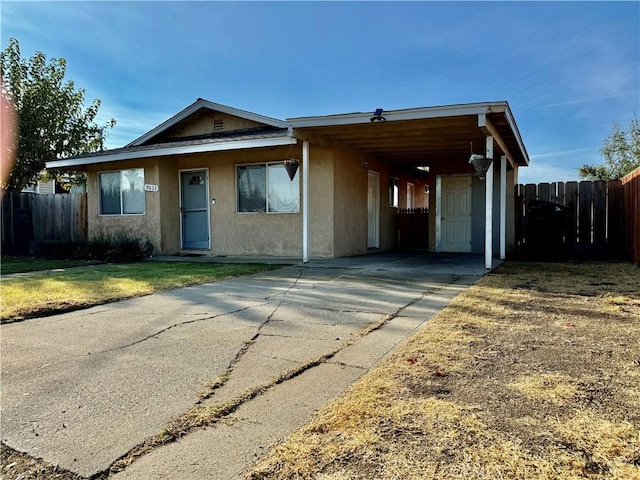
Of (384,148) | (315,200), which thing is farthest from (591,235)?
(315,200)

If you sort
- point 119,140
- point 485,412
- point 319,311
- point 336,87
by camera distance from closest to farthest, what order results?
point 485,412, point 319,311, point 336,87, point 119,140

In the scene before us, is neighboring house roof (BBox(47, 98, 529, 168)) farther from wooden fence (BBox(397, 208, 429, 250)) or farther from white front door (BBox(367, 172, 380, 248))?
wooden fence (BBox(397, 208, 429, 250))

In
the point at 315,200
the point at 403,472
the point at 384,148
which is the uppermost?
the point at 384,148

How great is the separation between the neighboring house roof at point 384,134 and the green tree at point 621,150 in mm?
9923

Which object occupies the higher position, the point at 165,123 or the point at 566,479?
the point at 165,123

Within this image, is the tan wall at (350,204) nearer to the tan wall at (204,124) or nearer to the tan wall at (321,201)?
the tan wall at (321,201)

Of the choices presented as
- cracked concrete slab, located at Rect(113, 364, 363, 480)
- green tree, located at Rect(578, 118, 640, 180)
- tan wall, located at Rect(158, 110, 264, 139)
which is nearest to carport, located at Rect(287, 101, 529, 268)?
tan wall, located at Rect(158, 110, 264, 139)

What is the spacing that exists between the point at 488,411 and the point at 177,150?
32.2 ft

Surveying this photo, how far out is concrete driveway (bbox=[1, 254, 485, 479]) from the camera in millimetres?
1865

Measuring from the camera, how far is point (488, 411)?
2.04 meters

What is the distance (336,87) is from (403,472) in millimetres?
15979

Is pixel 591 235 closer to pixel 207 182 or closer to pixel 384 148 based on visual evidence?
pixel 384 148

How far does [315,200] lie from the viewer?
32.5ft

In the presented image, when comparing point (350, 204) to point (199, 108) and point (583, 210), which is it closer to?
point (199, 108)
